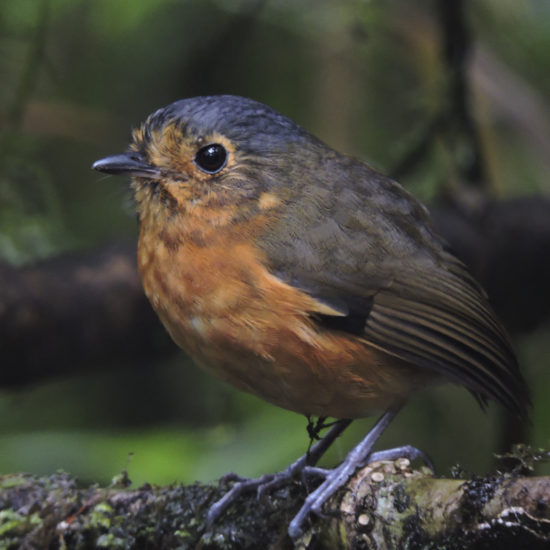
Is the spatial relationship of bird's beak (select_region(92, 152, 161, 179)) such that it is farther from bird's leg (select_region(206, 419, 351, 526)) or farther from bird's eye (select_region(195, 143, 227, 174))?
bird's leg (select_region(206, 419, 351, 526))

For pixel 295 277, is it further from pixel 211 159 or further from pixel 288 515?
pixel 288 515

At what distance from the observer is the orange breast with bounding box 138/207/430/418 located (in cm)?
269

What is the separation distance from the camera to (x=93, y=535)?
2701 millimetres

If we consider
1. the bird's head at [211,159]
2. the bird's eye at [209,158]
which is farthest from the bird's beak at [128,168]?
the bird's eye at [209,158]

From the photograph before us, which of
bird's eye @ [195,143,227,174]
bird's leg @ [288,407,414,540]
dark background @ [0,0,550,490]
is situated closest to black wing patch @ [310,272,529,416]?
bird's leg @ [288,407,414,540]

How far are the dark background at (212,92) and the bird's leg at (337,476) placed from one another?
1114 mm

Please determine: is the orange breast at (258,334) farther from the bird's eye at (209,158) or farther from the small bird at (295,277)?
the bird's eye at (209,158)

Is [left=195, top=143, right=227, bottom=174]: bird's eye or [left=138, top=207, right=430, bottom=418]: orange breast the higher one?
[left=195, top=143, right=227, bottom=174]: bird's eye

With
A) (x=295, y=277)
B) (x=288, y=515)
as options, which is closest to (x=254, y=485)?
(x=288, y=515)

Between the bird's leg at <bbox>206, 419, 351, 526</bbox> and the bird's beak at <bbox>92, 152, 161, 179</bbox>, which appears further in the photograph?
the bird's beak at <bbox>92, 152, 161, 179</bbox>

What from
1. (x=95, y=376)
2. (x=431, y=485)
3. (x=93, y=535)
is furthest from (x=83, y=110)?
(x=431, y=485)

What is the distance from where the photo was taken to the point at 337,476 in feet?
8.59

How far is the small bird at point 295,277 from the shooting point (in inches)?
107

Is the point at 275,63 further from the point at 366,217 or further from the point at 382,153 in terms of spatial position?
the point at 366,217
